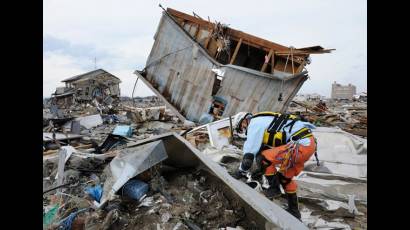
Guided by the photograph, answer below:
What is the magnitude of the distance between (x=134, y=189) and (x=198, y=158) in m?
0.82

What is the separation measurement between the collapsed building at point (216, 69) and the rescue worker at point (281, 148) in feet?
19.6

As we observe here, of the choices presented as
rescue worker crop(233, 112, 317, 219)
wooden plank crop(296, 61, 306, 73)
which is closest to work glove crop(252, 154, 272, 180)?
rescue worker crop(233, 112, 317, 219)

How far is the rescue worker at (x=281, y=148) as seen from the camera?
361 cm

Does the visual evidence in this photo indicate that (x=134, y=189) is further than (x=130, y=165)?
No

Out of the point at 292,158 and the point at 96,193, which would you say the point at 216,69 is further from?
the point at 96,193

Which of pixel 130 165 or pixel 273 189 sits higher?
pixel 130 165

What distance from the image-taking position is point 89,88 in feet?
95.4

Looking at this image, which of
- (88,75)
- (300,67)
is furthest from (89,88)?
(300,67)

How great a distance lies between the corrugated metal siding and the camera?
32.8 feet

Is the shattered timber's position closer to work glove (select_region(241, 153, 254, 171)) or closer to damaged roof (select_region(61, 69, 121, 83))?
work glove (select_region(241, 153, 254, 171))

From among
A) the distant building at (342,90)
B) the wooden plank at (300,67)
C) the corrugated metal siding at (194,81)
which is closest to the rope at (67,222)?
the corrugated metal siding at (194,81)
